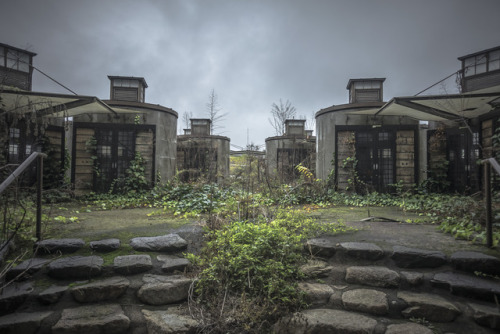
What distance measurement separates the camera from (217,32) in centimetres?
853

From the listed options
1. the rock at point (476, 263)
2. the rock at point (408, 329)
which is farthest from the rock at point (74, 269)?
the rock at point (476, 263)

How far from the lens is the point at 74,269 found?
2.23 meters

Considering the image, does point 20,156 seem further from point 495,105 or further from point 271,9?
point 495,105

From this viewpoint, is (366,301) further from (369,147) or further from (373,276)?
(369,147)

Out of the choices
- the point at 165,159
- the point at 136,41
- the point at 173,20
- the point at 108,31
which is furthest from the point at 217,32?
the point at 165,159

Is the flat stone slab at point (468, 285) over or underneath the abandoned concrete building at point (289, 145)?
underneath

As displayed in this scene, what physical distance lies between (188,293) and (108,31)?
725cm

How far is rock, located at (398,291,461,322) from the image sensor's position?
194cm

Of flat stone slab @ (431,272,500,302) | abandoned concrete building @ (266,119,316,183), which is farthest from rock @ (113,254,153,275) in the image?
abandoned concrete building @ (266,119,316,183)

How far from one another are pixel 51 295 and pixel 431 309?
9.69 ft

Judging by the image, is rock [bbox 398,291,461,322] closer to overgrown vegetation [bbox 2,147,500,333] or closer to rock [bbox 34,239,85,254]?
overgrown vegetation [bbox 2,147,500,333]

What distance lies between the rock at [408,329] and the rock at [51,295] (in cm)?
251

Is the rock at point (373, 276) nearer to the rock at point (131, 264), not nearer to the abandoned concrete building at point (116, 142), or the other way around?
the rock at point (131, 264)

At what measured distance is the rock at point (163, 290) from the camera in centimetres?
218
